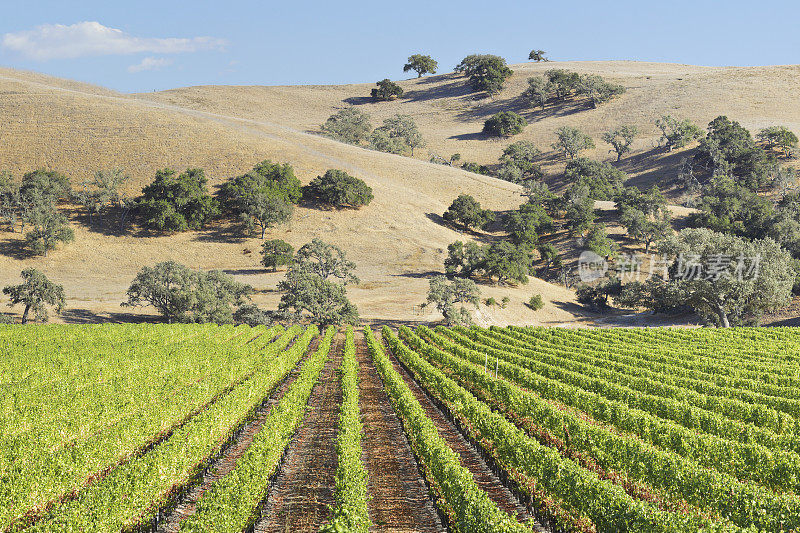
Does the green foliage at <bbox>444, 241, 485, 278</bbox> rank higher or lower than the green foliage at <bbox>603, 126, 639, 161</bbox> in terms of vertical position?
lower

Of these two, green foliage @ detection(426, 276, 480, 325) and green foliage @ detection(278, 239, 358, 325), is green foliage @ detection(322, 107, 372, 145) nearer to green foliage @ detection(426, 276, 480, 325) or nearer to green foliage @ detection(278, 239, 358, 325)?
green foliage @ detection(278, 239, 358, 325)

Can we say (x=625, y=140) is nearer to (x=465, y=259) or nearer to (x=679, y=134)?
(x=679, y=134)

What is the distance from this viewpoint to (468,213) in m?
97.7

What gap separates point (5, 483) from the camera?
1392 cm

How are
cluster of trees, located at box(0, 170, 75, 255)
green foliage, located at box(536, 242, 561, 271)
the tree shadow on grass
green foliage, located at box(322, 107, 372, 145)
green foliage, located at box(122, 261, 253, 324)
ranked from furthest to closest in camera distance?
green foliage, located at box(322, 107, 372, 145)
green foliage, located at box(536, 242, 561, 271)
the tree shadow on grass
cluster of trees, located at box(0, 170, 75, 255)
green foliage, located at box(122, 261, 253, 324)

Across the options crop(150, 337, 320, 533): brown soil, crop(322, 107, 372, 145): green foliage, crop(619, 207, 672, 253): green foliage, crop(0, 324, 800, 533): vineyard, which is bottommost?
crop(150, 337, 320, 533): brown soil

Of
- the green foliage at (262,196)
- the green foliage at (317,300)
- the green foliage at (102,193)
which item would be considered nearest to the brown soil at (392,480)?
the green foliage at (317,300)

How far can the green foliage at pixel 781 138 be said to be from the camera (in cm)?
10912

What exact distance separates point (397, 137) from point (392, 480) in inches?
5638

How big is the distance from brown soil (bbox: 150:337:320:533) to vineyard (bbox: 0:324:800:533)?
0.08 metres

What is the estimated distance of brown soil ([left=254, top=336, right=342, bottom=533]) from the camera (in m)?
14.8

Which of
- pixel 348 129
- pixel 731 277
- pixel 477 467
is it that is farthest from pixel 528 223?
pixel 348 129

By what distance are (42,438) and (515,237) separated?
84.1 m

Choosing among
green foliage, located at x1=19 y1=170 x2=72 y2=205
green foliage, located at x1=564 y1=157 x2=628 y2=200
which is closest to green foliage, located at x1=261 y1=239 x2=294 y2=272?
green foliage, located at x1=19 y1=170 x2=72 y2=205
